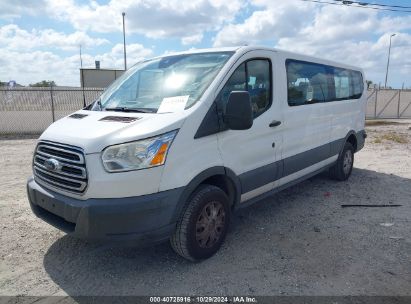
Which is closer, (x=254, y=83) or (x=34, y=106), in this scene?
(x=254, y=83)

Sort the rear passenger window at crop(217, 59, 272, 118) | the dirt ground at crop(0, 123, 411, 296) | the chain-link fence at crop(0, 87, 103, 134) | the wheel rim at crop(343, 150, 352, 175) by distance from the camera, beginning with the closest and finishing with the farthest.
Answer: the dirt ground at crop(0, 123, 411, 296), the rear passenger window at crop(217, 59, 272, 118), the wheel rim at crop(343, 150, 352, 175), the chain-link fence at crop(0, 87, 103, 134)

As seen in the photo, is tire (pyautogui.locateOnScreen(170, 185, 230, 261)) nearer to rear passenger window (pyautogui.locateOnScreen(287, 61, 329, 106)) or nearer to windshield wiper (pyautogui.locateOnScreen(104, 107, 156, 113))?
windshield wiper (pyautogui.locateOnScreen(104, 107, 156, 113))

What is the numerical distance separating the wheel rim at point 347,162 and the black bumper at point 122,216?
15.1 ft

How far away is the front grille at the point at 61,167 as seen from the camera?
3096 mm

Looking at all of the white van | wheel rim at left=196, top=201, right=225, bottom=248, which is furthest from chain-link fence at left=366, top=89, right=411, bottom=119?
wheel rim at left=196, top=201, right=225, bottom=248

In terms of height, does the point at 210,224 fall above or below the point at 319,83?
below

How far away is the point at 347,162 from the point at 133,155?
16.9 ft

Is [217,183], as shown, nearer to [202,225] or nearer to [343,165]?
[202,225]

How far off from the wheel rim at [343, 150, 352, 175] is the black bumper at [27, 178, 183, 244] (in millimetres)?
4616

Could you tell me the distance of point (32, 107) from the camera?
45.7 feet

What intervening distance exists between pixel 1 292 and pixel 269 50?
12.7 feet

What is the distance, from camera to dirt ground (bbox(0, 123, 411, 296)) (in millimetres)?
3277

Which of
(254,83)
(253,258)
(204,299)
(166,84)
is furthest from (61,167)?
(254,83)

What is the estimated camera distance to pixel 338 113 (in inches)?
248
